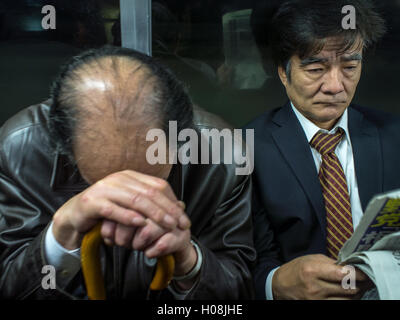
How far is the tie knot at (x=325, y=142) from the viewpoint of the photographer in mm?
1362

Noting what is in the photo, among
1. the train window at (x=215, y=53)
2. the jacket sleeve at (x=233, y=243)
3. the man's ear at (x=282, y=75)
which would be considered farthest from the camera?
the man's ear at (x=282, y=75)

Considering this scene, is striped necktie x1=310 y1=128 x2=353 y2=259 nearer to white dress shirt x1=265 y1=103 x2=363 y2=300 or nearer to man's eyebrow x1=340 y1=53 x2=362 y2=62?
white dress shirt x1=265 y1=103 x2=363 y2=300

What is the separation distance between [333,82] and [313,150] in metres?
0.22

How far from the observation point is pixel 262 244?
138cm

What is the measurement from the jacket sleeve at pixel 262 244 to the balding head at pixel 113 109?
43cm

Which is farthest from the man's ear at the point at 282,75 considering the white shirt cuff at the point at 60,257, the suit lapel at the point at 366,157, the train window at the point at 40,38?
the white shirt cuff at the point at 60,257

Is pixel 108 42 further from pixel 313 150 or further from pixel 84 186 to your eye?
pixel 313 150

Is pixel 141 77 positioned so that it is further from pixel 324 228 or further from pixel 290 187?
pixel 324 228

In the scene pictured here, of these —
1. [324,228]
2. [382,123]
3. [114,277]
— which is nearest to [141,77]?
[114,277]

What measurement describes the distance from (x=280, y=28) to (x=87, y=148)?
709mm

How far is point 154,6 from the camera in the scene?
1251 mm

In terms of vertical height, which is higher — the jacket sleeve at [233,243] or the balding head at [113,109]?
the balding head at [113,109]

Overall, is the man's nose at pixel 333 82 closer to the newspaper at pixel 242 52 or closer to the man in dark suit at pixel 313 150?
the man in dark suit at pixel 313 150
